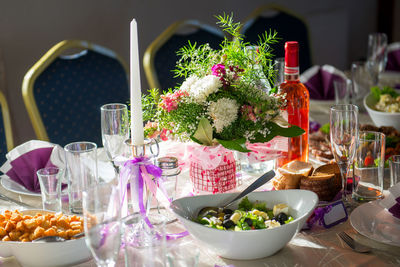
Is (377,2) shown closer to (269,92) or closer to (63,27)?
(63,27)

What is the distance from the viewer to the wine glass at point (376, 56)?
2303mm

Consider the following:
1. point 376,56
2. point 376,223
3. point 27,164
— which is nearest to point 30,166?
point 27,164

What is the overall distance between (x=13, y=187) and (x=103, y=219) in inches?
26.9

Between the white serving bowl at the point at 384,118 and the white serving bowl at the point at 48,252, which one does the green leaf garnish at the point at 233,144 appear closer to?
the white serving bowl at the point at 48,252

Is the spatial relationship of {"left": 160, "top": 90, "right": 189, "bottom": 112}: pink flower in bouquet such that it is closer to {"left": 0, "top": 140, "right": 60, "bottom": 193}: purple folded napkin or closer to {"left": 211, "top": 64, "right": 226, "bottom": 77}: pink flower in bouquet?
{"left": 211, "top": 64, "right": 226, "bottom": 77}: pink flower in bouquet

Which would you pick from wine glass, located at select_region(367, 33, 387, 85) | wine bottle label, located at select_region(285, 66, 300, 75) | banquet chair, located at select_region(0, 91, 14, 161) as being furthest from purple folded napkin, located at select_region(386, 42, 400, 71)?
banquet chair, located at select_region(0, 91, 14, 161)

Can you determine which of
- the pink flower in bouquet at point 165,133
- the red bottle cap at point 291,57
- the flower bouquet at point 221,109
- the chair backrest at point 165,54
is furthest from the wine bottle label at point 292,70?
the chair backrest at point 165,54

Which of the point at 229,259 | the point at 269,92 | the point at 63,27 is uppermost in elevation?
the point at 63,27

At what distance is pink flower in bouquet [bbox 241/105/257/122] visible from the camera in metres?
1.25

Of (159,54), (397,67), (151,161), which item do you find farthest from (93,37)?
(151,161)

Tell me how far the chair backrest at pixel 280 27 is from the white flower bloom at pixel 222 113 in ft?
4.98

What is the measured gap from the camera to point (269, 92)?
1.34 metres

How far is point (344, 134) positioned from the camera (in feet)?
4.46

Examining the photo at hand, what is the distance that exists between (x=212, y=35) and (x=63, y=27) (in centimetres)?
87
